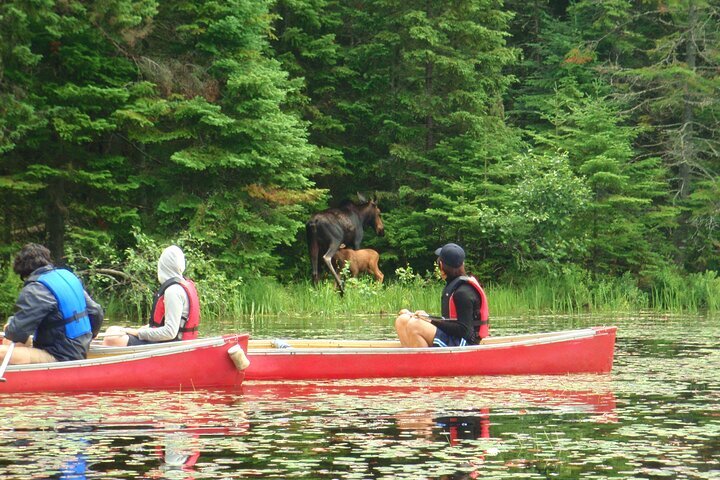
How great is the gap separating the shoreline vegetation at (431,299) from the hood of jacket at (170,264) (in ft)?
29.5

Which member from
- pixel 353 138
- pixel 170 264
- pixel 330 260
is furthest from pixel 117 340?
pixel 353 138

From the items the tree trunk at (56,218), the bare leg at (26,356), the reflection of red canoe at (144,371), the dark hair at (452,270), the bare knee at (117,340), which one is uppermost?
the tree trunk at (56,218)

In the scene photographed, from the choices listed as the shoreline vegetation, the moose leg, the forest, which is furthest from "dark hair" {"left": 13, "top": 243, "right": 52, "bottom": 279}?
the moose leg

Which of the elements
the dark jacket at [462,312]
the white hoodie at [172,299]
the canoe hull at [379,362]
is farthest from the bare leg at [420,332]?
the white hoodie at [172,299]

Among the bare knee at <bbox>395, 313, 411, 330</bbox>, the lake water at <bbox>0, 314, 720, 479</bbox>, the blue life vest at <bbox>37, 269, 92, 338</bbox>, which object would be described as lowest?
the lake water at <bbox>0, 314, 720, 479</bbox>

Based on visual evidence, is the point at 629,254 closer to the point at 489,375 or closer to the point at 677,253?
the point at 677,253

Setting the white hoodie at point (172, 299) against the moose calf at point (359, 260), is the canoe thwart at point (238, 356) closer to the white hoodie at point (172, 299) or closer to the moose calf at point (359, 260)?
the white hoodie at point (172, 299)

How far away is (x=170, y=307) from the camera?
11.9 m

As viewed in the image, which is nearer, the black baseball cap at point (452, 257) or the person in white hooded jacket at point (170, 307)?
the person in white hooded jacket at point (170, 307)

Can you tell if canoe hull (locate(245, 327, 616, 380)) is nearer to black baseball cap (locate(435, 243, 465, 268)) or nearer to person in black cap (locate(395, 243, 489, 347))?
person in black cap (locate(395, 243, 489, 347))

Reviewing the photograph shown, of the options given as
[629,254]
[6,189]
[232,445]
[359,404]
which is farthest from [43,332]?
[629,254]

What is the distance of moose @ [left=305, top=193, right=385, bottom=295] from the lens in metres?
26.8

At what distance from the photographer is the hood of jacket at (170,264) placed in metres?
11.8

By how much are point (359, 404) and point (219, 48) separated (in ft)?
48.0
